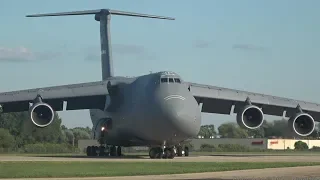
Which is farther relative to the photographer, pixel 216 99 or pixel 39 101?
pixel 216 99

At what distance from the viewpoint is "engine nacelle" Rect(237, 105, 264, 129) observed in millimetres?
39281

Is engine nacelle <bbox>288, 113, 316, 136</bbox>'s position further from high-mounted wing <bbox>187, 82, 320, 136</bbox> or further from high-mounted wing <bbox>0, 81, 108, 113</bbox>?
high-mounted wing <bbox>0, 81, 108, 113</bbox>

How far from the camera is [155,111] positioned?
3581 cm

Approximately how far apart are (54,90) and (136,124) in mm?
6425

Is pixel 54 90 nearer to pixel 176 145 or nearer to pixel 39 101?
pixel 39 101

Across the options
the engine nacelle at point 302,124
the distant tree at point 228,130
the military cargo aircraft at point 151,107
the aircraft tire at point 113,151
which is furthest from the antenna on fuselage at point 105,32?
the distant tree at point 228,130

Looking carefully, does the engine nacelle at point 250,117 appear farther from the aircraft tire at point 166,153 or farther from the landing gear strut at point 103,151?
the landing gear strut at point 103,151

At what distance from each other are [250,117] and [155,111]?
7207mm

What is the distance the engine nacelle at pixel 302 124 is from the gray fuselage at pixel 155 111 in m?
6.74

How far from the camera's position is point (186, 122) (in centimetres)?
3550

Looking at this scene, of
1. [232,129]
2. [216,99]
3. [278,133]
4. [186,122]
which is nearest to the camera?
[186,122]

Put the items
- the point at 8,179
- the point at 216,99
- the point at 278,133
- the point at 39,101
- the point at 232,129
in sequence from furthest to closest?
1. the point at 232,129
2. the point at 278,133
3. the point at 216,99
4. the point at 39,101
5. the point at 8,179

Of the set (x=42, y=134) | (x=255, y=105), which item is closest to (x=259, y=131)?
(x=42, y=134)

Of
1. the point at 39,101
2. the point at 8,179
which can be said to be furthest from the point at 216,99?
the point at 8,179
